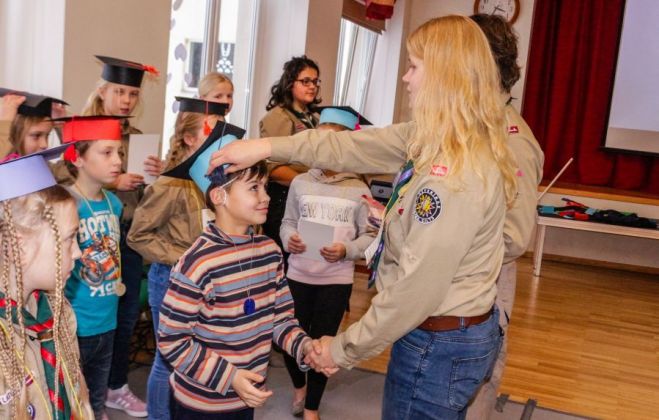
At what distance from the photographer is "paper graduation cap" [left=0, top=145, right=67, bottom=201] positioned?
4.36 feet

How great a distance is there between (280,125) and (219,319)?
2.03m

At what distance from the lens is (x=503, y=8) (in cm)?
780

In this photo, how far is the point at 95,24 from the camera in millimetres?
3160

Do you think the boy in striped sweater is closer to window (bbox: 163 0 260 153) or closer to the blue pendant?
the blue pendant

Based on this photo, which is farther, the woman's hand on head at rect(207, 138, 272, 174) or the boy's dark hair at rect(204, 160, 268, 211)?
the boy's dark hair at rect(204, 160, 268, 211)

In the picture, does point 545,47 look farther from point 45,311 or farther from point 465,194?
point 45,311

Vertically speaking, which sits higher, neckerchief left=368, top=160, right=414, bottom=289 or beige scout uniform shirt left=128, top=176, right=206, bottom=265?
neckerchief left=368, top=160, right=414, bottom=289

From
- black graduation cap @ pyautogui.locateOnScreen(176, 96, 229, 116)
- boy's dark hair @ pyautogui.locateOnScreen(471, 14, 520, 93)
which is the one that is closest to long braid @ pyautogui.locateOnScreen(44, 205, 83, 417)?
boy's dark hair @ pyautogui.locateOnScreen(471, 14, 520, 93)

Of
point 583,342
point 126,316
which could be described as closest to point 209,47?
point 126,316

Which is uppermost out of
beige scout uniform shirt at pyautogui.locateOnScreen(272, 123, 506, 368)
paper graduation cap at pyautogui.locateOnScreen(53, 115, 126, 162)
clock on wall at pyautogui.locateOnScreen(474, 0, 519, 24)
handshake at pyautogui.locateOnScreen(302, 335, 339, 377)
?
clock on wall at pyautogui.locateOnScreen(474, 0, 519, 24)

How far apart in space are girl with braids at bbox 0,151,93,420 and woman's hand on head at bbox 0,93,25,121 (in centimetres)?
122

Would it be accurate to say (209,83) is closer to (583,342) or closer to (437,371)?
(437,371)

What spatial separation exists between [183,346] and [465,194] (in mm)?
823

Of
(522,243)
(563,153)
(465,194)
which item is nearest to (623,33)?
(563,153)
